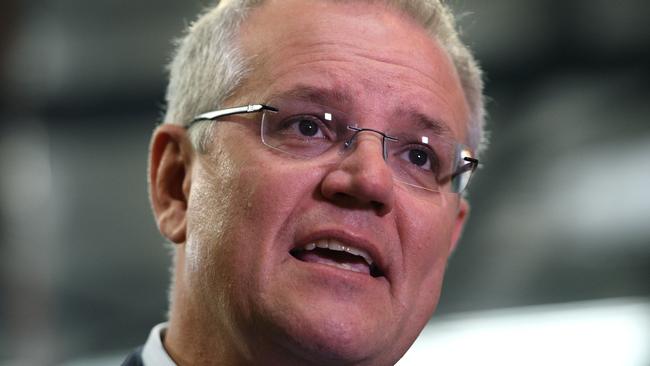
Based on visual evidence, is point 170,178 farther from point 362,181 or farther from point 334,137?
point 362,181

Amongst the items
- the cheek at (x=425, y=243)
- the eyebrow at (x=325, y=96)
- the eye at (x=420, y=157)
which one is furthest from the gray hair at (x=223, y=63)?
the cheek at (x=425, y=243)

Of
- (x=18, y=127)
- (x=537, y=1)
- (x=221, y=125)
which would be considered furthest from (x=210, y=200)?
(x=18, y=127)

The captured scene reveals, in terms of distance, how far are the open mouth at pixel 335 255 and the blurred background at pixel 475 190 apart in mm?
3895

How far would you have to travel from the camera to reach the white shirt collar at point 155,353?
2193 mm

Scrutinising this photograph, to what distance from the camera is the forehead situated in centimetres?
207

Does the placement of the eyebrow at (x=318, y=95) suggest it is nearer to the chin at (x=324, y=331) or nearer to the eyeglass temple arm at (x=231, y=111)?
the eyeglass temple arm at (x=231, y=111)

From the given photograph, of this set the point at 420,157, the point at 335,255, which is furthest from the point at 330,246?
the point at 420,157

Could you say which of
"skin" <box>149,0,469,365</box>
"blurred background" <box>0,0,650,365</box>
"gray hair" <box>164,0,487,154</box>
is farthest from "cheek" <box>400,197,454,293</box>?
"blurred background" <box>0,0,650,365</box>

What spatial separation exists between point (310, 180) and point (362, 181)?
0.12m

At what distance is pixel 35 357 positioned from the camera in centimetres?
588

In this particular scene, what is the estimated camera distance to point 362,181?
1.89m

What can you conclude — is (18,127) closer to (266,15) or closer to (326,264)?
(266,15)

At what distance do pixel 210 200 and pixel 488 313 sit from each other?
435cm

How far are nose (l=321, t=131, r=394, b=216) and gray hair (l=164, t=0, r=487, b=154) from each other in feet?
1.30
